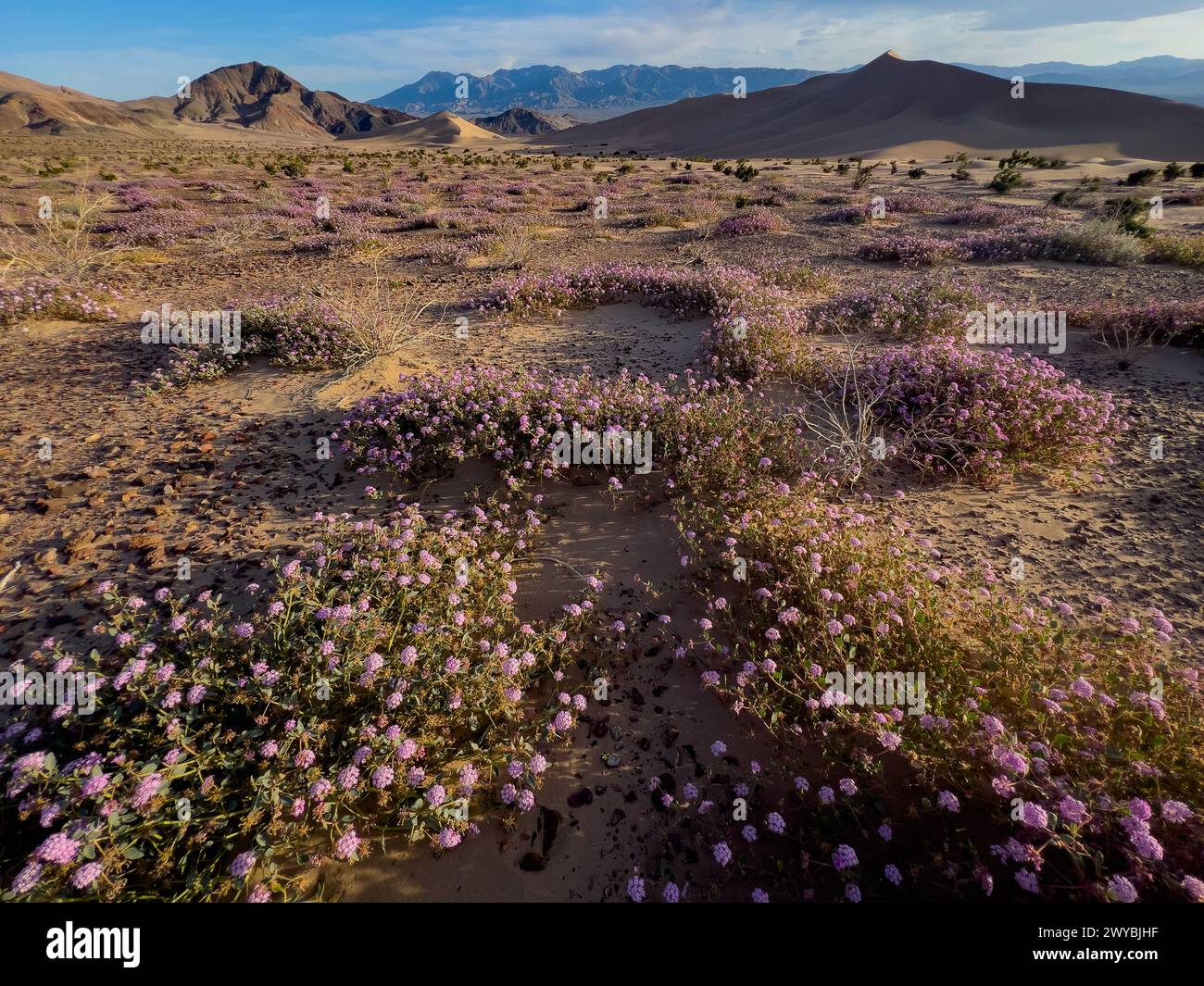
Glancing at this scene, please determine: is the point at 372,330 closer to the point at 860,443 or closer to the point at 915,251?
the point at 860,443

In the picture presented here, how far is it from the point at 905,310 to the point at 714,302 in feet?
10.6

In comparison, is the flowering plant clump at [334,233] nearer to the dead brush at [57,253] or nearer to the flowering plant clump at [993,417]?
the dead brush at [57,253]

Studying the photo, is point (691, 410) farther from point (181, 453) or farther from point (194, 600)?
point (181, 453)

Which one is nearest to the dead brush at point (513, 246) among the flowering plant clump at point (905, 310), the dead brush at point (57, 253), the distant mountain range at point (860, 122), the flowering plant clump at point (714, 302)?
the flowering plant clump at point (714, 302)

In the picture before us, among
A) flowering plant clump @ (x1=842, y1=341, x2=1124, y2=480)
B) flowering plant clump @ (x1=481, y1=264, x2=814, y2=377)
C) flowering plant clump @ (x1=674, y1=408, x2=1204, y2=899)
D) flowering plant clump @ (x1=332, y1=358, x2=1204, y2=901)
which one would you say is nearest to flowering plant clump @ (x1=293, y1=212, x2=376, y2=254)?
flowering plant clump @ (x1=481, y1=264, x2=814, y2=377)

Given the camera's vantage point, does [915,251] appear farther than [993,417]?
Yes

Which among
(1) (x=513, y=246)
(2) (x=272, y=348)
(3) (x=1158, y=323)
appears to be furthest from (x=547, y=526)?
(1) (x=513, y=246)

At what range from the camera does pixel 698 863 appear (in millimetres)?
2742

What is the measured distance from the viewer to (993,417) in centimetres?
569

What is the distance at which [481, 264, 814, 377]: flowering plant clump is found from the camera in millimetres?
7574

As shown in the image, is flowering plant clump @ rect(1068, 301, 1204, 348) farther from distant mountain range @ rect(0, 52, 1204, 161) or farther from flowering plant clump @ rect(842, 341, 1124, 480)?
distant mountain range @ rect(0, 52, 1204, 161)
